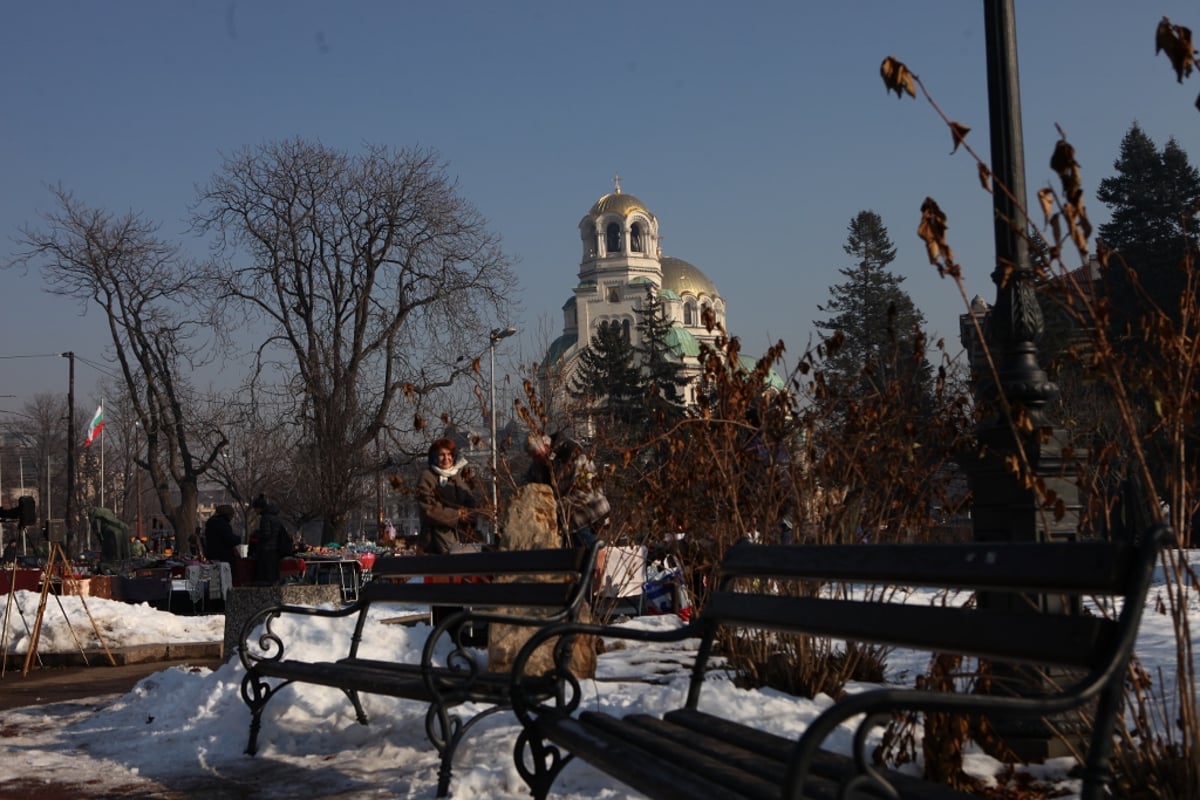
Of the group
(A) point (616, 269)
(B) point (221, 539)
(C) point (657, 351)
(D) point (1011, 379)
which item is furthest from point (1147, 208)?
(A) point (616, 269)

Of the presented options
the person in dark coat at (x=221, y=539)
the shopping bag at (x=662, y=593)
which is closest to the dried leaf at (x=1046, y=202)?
the shopping bag at (x=662, y=593)

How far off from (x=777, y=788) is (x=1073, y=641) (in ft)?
2.51

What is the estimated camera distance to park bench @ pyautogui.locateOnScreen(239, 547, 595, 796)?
5.30 metres

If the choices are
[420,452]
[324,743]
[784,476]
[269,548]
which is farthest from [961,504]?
[420,452]

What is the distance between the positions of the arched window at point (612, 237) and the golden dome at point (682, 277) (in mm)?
4865

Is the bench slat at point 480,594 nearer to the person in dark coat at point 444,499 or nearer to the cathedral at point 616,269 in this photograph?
the person in dark coat at point 444,499

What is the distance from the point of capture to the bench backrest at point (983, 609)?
2.87 meters

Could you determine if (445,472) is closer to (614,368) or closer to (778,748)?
(778,748)

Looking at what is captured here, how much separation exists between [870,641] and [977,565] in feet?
1.21

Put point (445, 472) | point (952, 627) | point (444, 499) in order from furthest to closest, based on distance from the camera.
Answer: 1. point (445, 472)
2. point (444, 499)
3. point (952, 627)

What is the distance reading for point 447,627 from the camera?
5.32m

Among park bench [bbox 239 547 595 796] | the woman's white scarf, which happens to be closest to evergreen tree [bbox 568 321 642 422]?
the woman's white scarf

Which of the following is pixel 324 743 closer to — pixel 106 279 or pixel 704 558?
pixel 704 558

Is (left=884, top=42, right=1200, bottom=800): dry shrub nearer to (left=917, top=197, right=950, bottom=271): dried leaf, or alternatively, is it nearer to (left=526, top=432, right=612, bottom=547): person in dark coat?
(left=917, top=197, right=950, bottom=271): dried leaf
